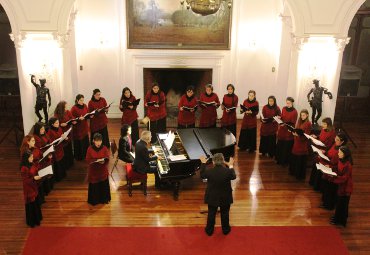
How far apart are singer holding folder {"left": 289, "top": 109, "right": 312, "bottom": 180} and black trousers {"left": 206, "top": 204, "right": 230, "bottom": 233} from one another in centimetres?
282

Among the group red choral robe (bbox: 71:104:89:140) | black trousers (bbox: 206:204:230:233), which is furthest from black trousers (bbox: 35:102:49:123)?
black trousers (bbox: 206:204:230:233)

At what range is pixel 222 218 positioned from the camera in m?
7.35

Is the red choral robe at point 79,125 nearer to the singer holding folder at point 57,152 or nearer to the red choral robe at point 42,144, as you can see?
the singer holding folder at point 57,152

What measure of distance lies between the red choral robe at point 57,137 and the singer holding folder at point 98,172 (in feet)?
4.01

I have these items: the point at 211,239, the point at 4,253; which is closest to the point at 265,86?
the point at 211,239

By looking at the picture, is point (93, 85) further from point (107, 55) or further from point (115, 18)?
point (115, 18)

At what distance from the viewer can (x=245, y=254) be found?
6.91 metres

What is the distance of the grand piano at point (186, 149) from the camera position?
815 cm

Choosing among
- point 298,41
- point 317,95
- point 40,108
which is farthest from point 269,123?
point 40,108

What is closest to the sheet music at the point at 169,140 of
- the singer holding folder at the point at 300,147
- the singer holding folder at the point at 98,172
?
the singer holding folder at the point at 98,172

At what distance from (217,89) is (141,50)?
2.62 meters

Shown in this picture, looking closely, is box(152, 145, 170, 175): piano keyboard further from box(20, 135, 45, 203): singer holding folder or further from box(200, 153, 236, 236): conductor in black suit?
box(20, 135, 45, 203): singer holding folder

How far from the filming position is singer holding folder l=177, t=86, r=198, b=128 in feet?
36.2

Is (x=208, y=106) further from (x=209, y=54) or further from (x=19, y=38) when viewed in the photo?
(x=19, y=38)
